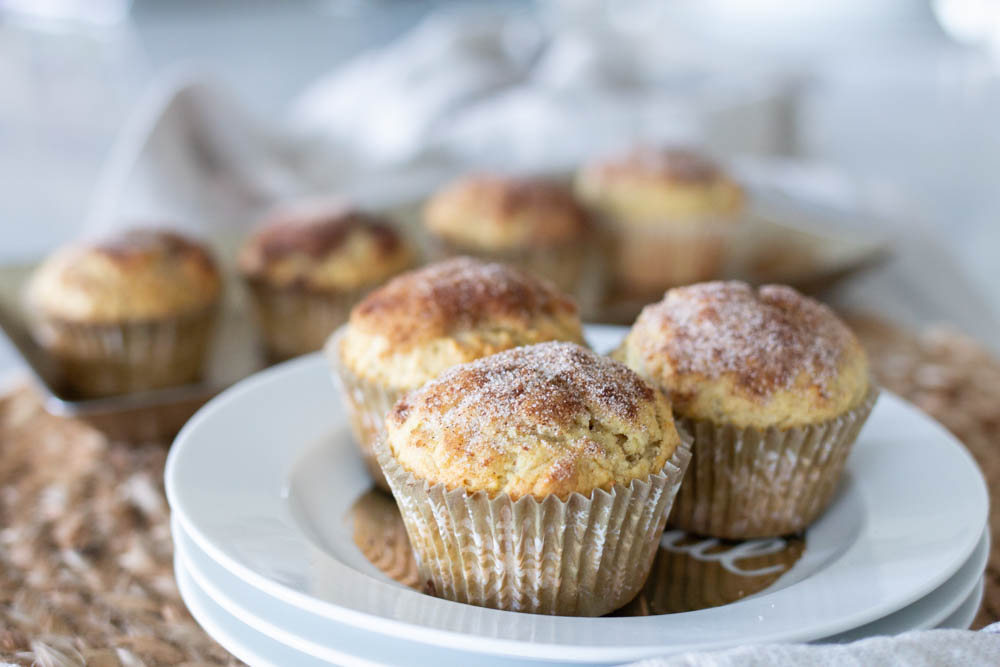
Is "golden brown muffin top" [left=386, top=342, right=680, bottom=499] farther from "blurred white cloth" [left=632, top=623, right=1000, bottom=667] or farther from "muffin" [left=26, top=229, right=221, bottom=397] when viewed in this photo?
"muffin" [left=26, top=229, right=221, bottom=397]

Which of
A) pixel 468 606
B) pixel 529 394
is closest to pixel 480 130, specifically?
pixel 529 394

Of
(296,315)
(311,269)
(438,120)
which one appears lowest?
(438,120)

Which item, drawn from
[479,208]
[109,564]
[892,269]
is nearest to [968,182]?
[892,269]

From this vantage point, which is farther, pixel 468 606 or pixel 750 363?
pixel 750 363

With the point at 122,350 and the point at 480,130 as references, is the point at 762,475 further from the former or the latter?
the point at 480,130

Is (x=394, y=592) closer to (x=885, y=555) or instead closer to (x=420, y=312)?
Result: (x=420, y=312)

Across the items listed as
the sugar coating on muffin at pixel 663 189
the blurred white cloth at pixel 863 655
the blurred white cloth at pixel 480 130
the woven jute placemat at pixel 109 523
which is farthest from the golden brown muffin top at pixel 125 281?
the blurred white cloth at pixel 863 655

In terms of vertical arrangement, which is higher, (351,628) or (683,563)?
(351,628)
